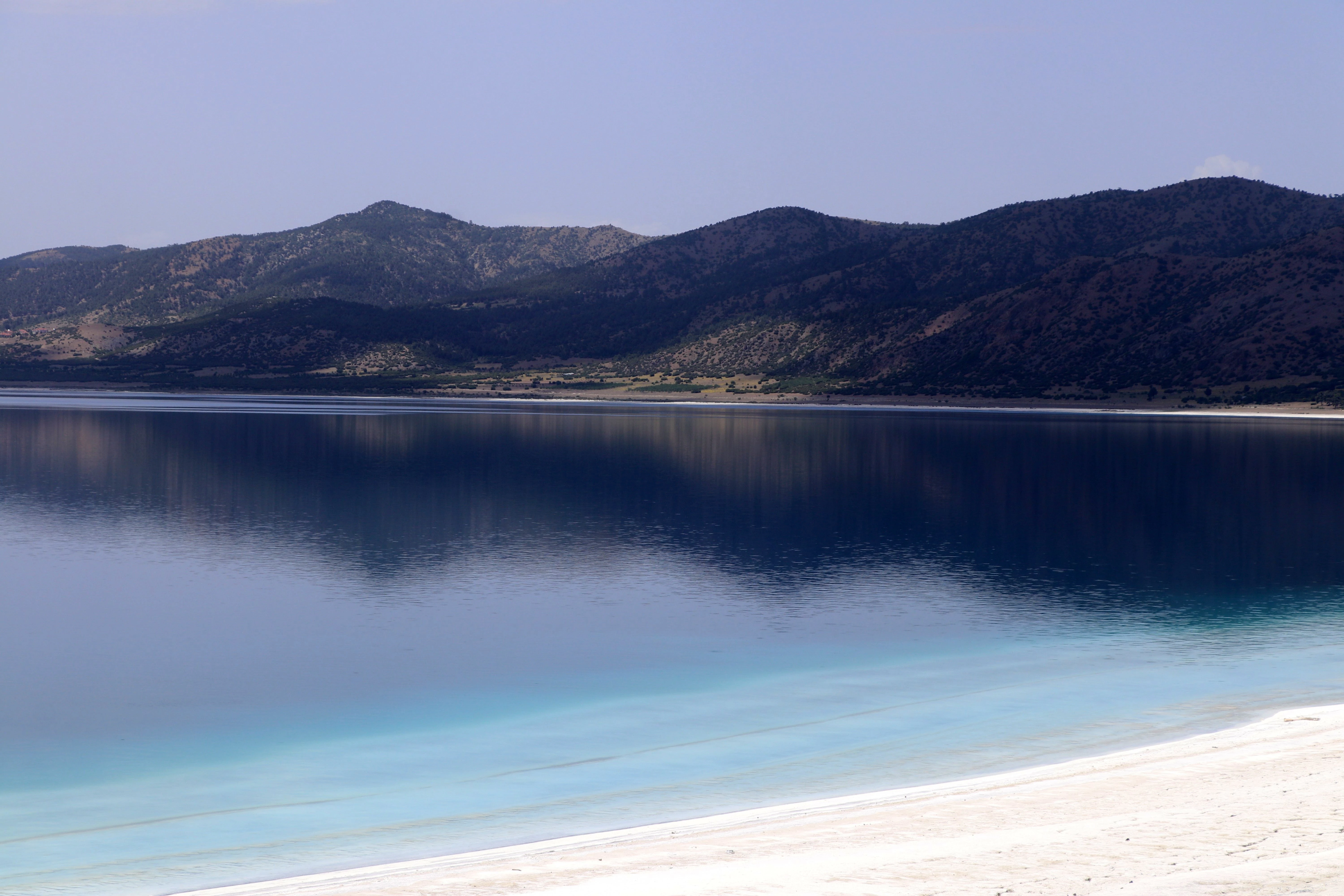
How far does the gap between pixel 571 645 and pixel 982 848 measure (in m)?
13.4

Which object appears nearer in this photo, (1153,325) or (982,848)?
(982,848)

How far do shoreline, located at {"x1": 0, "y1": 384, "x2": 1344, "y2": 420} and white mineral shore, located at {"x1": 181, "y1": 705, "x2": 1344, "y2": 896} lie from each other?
117908 millimetres

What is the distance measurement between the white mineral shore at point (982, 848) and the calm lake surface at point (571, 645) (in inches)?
52.5

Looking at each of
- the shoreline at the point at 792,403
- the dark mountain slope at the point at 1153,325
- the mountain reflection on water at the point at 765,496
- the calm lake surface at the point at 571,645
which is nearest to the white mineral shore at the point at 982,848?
the calm lake surface at the point at 571,645

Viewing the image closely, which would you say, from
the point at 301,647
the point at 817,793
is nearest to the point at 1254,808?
the point at 817,793

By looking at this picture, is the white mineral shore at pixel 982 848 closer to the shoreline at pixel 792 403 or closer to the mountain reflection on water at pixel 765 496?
the mountain reflection on water at pixel 765 496

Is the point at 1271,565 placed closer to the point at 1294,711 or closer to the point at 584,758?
the point at 1294,711

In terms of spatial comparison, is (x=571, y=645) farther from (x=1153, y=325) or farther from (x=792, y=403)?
(x=1153, y=325)

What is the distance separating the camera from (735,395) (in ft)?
579

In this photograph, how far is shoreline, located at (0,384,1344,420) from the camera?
126 metres

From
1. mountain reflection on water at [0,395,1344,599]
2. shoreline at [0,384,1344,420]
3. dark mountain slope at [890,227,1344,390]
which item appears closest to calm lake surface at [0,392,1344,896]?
mountain reflection on water at [0,395,1344,599]

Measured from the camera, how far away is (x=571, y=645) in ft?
77.3

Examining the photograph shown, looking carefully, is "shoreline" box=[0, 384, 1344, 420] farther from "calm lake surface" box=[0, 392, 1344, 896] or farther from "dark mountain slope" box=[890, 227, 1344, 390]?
"calm lake surface" box=[0, 392, 1344, 896]

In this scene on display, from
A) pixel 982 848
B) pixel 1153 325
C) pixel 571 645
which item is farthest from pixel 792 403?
pixel 982 848
